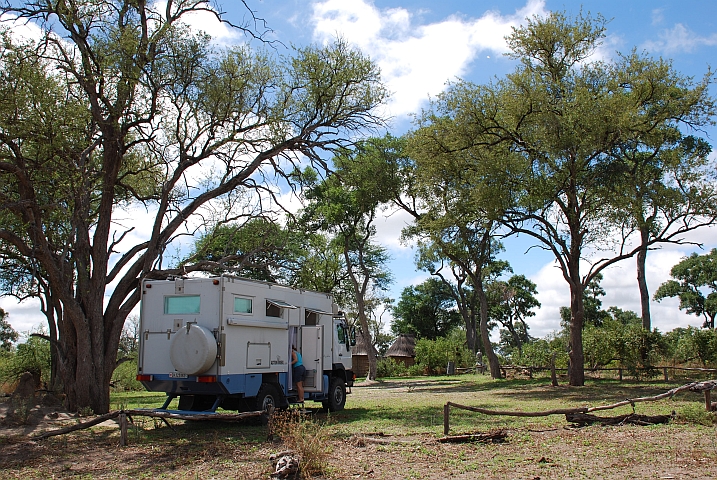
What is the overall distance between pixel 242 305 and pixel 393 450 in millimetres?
5164

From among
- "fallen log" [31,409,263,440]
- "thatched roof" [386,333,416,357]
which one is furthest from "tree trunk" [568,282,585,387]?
"thatched roof" [386,333,416,357]

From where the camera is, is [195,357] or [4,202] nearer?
[195,357]

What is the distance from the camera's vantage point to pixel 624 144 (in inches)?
977

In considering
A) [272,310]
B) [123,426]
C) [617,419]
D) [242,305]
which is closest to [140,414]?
[123,426]

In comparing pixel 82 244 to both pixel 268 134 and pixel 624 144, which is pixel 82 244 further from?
pixel 624 144

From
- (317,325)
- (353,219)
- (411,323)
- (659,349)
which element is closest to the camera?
(317,325)

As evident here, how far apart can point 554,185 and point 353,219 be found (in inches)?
803

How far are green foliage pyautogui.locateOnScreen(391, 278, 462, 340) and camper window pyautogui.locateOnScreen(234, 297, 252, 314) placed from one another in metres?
54.4

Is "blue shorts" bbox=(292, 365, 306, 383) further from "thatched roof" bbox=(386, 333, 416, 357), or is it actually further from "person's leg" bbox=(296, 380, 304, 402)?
"thatched roof" bbox=(386, 333, 416, 357)

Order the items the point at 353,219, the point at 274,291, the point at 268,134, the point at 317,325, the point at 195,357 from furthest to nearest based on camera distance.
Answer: the point at 353,219
the point at 268,134
the point at 317,325
the point at 274,291
the point at 195,357

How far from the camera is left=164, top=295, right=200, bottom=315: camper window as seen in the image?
12.7 metres

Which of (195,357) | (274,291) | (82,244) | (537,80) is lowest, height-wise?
(195,357)

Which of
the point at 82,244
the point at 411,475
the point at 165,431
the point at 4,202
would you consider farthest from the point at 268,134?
the point at 411,475

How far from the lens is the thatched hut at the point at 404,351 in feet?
179
